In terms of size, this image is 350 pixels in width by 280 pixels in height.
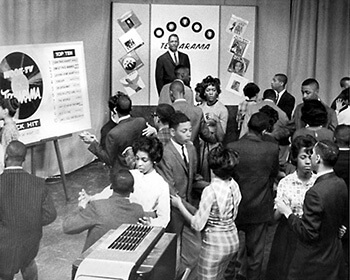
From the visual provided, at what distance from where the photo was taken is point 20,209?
3.48m

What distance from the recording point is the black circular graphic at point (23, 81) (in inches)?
205

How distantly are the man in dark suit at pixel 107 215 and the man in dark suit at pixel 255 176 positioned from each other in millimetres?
1079

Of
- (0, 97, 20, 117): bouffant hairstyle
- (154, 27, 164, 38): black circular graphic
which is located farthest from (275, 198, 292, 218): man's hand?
(154, 27, 164, 38): black circular graphic

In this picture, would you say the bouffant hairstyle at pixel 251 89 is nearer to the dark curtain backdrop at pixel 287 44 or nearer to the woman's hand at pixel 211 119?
the woman's hand at pixel 211 119

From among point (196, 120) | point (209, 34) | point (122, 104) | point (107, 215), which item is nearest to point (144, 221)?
point (107, 215)

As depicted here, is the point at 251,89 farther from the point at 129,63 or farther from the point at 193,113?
the point at 129,63

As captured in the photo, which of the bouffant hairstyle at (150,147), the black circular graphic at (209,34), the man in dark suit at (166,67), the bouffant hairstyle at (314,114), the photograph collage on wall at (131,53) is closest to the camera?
the bouffant hairstyle at (150,147)

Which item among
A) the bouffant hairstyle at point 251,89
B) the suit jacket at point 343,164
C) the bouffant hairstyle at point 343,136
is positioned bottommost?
the suit jacket at point 343,164

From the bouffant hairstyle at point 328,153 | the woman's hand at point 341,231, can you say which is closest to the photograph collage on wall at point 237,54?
the woman's hand at point 341,231

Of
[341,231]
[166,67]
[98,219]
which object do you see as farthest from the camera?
[166,67]

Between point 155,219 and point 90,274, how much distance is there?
5.10 feet

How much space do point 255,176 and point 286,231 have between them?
0.40 m

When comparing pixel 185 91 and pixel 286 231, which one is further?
pixel 185 91

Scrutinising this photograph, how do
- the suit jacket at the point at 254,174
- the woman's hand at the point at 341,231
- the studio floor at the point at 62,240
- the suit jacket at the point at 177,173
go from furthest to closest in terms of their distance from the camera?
the studio floor at the point at 62,240 < the suit jacket at the point at 254,174 < the suit jacket at the point at 177,173 < the woman's hand at the point at 341,231
